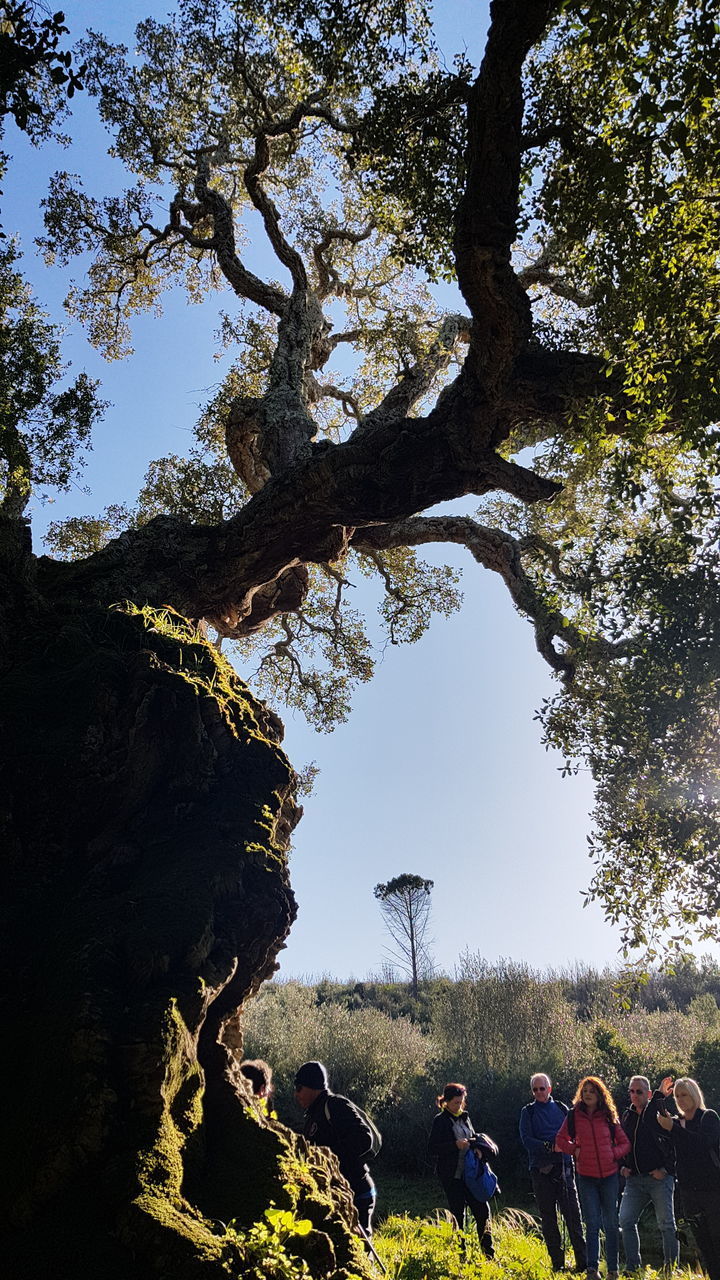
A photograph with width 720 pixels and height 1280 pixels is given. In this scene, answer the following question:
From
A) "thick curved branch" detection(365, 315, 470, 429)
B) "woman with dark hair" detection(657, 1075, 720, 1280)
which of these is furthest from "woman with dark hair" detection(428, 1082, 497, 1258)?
"thick curved branch" detection(365, 315, 470, 429)

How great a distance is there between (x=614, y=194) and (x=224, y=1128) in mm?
8354

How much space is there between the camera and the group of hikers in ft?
22.2

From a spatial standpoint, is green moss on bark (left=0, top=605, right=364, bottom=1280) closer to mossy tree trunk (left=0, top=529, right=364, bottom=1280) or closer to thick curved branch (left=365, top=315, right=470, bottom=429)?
mossy tree trunk (left=0, top=529, right=364, bottom=1280)

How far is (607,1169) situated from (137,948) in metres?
5.47

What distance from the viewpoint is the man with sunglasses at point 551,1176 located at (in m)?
7.16

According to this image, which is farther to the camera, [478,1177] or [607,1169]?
[478,1177]

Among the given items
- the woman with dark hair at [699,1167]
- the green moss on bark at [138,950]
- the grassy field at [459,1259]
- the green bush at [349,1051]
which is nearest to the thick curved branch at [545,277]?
the green moss on bark at [138,950]

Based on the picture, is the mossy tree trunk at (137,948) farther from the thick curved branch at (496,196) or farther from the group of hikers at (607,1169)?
the thick curved branch at (496,196)

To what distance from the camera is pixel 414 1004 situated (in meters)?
32.8

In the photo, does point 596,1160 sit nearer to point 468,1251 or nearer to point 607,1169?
point 607,1169

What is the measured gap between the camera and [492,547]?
37.6 feet

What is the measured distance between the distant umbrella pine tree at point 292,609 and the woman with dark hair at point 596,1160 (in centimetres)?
181

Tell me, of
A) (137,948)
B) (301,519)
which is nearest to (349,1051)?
(301,519)

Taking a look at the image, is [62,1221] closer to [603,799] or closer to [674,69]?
[603,799]
